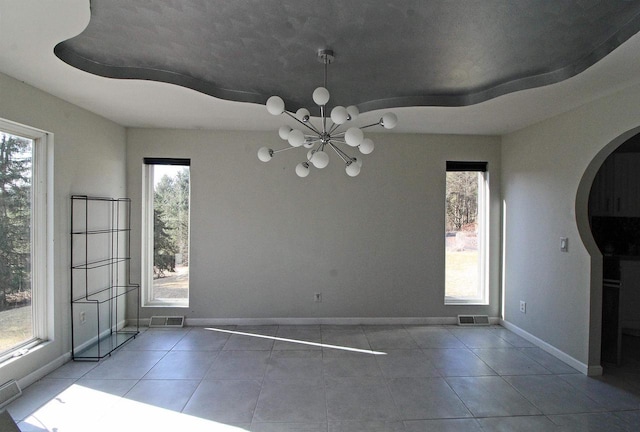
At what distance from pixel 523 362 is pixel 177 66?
4190 millimetres

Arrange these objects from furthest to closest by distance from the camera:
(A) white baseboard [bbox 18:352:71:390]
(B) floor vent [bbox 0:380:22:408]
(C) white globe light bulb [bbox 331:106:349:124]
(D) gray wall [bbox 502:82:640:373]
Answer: (D) gray wall [bbox 502:82:640:373], (A) white baseboard [bbox 18:352:71:390], (B) floor vent [bbox 0:380:22:408], (C) white globe light bulb [bbox 331:106:349:124]

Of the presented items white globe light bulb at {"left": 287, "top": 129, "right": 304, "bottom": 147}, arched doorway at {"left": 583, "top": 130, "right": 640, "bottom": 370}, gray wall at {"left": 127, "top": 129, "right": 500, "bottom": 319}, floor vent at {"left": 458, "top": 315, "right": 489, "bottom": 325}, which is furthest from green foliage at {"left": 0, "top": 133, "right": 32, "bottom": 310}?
arched doorway at {"left": 583, "top": 130, "right": 640, "bottom": 370}

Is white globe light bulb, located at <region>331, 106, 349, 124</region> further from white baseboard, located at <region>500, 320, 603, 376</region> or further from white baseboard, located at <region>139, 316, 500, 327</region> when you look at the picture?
white baseboard, located at <region>500, 320, 603, 376</region>

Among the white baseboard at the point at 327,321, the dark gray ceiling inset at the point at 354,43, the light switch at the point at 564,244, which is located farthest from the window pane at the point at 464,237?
the dark gray ceiling inset at the point at 354,43

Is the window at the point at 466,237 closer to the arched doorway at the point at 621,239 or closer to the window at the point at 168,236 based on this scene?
the arched doorway at the point at 621,239

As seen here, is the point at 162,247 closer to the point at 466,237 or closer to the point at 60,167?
the point at 60,167

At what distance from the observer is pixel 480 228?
4.82 metres

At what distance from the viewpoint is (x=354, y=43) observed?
235cm

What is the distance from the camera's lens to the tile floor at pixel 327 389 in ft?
8.16

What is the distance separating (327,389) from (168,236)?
292 centimetres

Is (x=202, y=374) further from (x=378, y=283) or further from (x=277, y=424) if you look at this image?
(x=378, y=283)

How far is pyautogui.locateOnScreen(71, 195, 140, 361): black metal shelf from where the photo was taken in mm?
3531

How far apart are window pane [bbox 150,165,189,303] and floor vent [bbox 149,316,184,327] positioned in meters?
0.24

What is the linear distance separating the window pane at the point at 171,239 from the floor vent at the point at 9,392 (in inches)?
73.9
